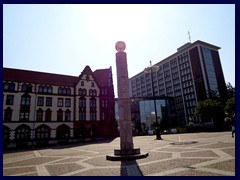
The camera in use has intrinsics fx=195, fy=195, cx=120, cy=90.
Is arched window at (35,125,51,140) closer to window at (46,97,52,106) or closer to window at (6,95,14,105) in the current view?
window at (46,97,52,106)

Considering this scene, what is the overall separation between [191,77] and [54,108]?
68547 millimetres

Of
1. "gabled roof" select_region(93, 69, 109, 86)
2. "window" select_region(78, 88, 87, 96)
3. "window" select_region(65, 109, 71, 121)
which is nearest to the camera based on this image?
"window" select_region(65, 109, 71, 121)

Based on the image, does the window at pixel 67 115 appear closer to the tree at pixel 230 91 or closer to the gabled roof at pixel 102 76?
the gabled roof at pixel 102 76

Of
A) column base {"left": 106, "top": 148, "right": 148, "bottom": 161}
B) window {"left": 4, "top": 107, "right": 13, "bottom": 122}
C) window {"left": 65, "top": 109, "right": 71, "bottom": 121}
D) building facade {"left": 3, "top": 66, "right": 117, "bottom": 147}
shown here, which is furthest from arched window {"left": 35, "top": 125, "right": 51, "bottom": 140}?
column base {"left": 106, "top": 148, "right": 148, "bottom": 161}

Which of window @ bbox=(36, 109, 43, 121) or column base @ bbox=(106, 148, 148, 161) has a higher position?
window @ bbox=(36, 109, 43, 121)

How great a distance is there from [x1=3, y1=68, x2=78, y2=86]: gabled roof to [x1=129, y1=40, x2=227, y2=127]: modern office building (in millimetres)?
50981

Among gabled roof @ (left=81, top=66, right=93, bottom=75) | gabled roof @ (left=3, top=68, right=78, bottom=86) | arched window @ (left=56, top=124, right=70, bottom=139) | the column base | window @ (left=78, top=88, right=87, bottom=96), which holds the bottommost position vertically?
the column base

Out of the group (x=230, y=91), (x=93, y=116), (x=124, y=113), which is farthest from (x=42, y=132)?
(x=230, y=91)

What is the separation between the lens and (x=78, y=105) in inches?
1729

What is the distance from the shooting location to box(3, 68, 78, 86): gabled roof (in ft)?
130

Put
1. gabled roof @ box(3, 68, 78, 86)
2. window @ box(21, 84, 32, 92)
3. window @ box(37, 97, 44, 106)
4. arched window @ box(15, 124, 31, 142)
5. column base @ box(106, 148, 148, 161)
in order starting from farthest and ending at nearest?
window @ box(37, 97, 44, 106), gabled roof @ box(3, 68, 78, 86), window @ box(21, 84, 32, 92), arched window @ box(15, 124, 31, 142), column base @ box(106, 148, 148, 161)

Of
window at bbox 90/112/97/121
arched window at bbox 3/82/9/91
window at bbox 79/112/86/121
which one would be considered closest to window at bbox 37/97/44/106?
arched window at bbox 3/82/9/91

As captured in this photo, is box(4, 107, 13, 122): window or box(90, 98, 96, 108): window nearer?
box(4, 107, 13, 122): window

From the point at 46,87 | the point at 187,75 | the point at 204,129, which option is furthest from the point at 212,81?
the point at 46,87
